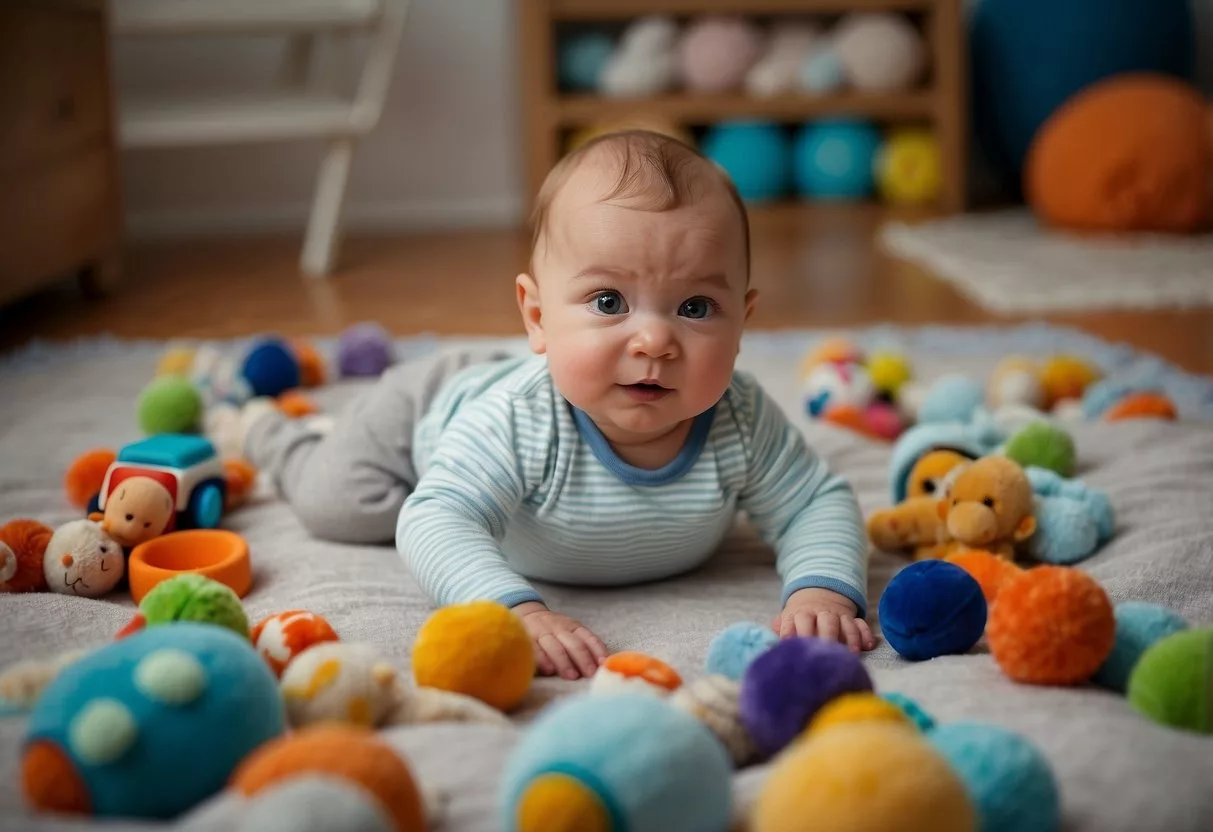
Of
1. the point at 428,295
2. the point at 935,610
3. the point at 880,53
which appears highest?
the point at 880,53

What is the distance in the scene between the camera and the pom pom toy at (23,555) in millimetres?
1052

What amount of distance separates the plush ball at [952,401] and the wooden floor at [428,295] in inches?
20.3

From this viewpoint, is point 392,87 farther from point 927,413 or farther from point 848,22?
point 927,413

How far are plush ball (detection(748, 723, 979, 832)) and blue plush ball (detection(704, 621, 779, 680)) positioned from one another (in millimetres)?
228


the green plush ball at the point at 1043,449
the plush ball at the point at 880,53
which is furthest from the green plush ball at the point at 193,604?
the plush ball at the point at 880,53

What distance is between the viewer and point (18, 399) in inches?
68.9

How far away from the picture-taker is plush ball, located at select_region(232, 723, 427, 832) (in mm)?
603

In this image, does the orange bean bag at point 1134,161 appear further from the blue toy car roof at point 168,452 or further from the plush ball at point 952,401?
the blue toy car roof at point 168,452

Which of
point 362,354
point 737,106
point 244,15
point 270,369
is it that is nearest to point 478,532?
point 270,369

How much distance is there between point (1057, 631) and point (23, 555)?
0.81 meters

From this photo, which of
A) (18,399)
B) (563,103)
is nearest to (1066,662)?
(18,399)

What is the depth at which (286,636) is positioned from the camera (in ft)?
2.85

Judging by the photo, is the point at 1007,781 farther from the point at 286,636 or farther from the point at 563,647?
the point at 286,636

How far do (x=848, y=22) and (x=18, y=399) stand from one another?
2574mm
